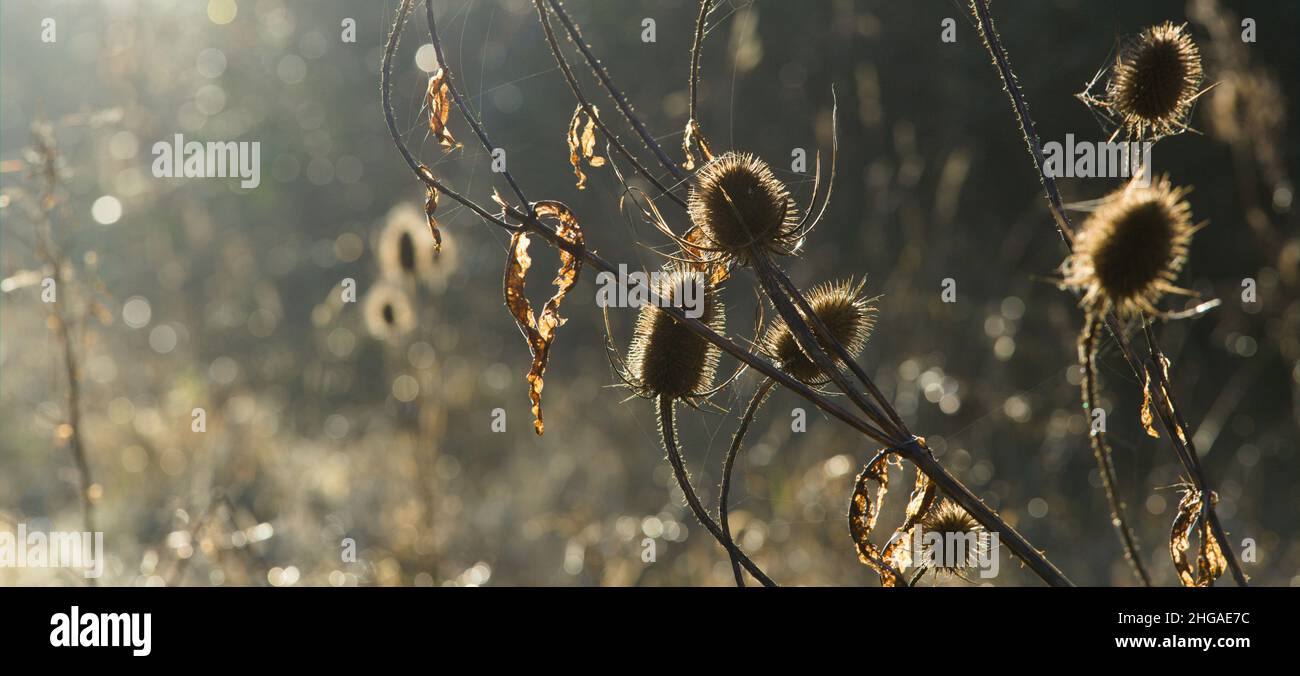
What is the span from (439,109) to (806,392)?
82 cm

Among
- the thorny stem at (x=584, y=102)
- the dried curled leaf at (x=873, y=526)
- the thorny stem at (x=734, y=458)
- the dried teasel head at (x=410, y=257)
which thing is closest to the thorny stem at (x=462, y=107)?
the thorny stem at (x=584, y=102)

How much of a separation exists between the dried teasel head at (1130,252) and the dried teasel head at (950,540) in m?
0.52

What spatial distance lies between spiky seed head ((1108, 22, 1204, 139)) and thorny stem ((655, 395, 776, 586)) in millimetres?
906

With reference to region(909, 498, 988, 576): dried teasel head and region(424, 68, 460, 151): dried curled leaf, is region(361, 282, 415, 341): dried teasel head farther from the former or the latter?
region(909, 498, 988, 576): dried teasel head

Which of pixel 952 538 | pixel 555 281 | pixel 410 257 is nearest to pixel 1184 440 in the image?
pixel 952 538

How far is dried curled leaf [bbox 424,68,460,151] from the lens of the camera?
183 centimetres

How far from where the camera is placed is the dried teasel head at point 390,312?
4.06 meters

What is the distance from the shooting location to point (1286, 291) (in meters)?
4.55

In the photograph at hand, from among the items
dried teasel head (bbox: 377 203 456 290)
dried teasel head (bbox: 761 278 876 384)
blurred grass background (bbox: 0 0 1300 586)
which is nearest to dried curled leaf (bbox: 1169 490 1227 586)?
dried teasel head (bbox: 761 278 876 384)

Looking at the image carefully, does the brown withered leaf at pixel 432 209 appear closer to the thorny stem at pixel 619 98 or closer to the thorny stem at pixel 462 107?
the thorny stem at pixel 462 107

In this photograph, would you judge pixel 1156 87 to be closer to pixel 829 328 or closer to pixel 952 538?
pixel 829 328

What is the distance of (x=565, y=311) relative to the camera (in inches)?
279
